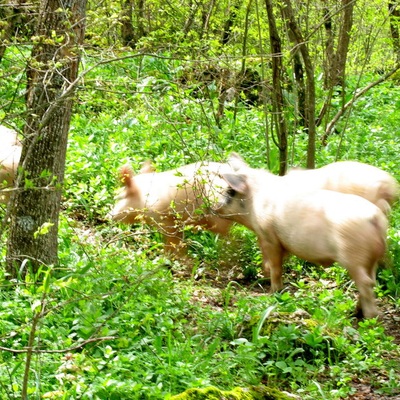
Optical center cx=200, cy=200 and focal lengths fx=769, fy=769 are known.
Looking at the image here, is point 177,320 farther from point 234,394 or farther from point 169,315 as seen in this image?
point 234,394

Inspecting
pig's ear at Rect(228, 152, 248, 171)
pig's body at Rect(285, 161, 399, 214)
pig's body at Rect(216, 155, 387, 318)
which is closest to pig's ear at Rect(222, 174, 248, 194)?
pig's body at Rect(216, 155, 387, 318)

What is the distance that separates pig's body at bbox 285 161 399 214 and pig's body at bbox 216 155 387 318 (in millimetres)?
272

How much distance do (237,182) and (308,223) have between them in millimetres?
1216

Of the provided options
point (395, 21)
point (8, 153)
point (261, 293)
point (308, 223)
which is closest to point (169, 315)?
point (308, 223)

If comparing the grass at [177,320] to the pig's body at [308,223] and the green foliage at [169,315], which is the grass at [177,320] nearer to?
the green foliage at [169,315]

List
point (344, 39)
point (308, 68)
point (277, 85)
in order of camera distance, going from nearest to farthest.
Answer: point (277, 85) → point (308, 68) → point (344, 39)

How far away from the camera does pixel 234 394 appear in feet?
15.0

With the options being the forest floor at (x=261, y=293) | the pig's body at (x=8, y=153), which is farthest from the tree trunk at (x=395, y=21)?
the pig's body at (x=8, y=153)

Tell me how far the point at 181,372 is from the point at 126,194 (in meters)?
3.98

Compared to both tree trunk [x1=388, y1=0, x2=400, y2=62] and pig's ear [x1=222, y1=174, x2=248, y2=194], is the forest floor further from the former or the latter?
tree trunk [x1=388, y1=0, x2=400, y2=62]

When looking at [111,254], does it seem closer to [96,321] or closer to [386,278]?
[96,321]

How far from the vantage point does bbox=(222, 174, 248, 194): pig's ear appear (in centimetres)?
791

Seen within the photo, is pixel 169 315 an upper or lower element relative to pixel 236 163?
lower

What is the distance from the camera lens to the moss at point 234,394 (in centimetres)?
443
